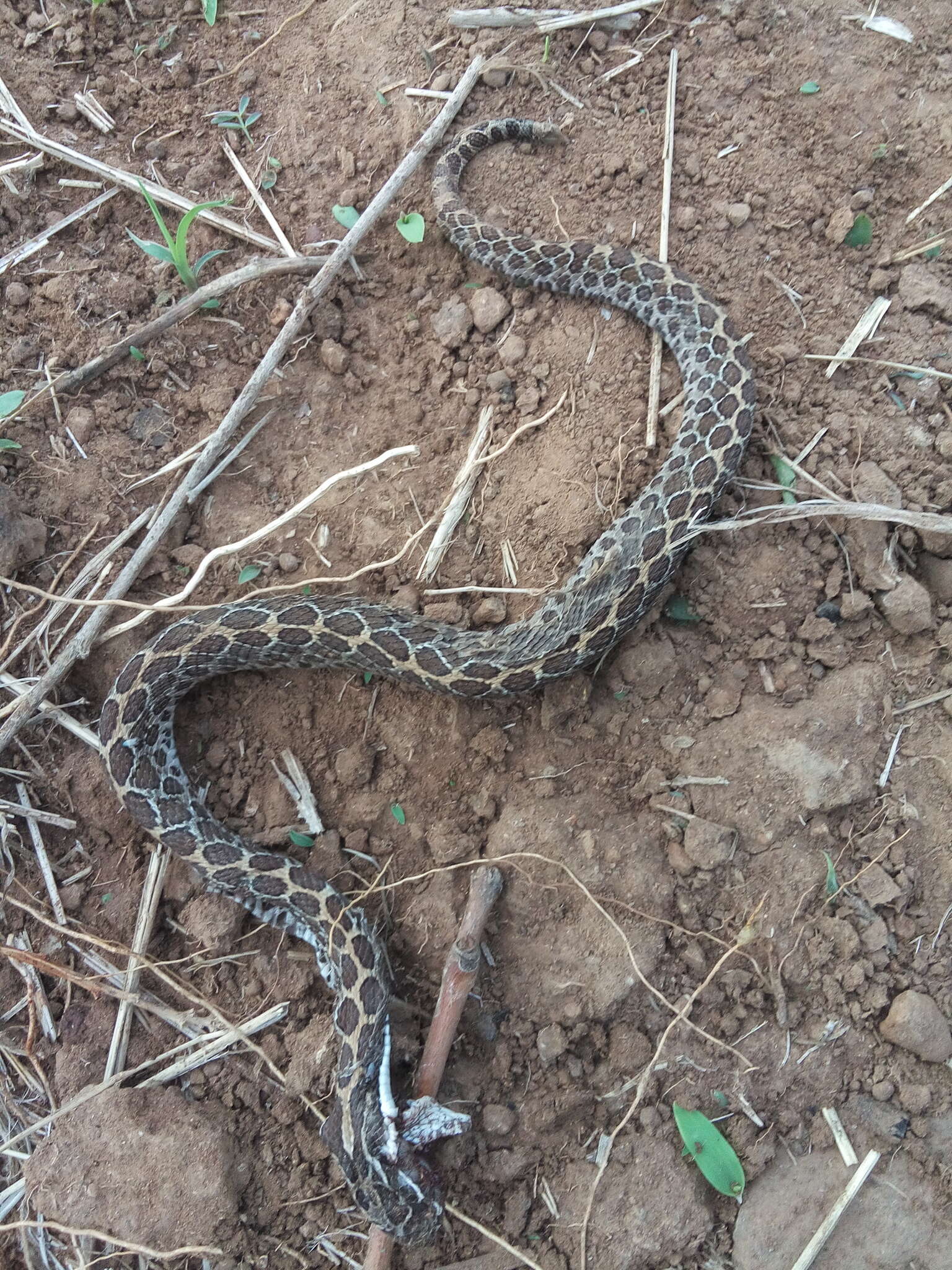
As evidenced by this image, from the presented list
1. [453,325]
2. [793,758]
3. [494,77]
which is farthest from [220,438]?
[793,758]

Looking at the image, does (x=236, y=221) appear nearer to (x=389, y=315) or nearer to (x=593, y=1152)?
(x=389, y=315)

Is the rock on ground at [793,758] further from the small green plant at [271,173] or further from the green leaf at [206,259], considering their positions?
the small green plant at [271,173]

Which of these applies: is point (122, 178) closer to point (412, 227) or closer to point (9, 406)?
point (9, 406)

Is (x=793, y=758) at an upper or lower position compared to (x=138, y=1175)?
upper

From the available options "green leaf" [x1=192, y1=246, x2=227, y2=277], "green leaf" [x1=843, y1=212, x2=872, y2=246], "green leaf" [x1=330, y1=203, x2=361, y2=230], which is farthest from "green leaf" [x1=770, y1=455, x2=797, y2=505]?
"green leaf" [x1=192, y1=246, x2=227, y2=277]

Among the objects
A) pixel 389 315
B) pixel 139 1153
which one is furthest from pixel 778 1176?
pixel 389 315

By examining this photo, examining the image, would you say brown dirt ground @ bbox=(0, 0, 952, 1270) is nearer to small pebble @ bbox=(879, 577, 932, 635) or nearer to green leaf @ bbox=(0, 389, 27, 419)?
small pebble @ bbox=(879, 577, 932, 635)

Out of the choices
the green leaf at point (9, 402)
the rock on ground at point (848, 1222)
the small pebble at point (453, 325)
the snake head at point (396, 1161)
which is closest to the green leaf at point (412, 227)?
the small pebble at point (453, 325)
